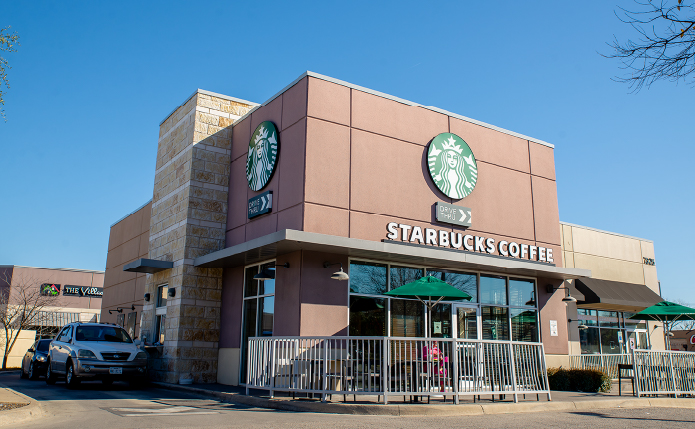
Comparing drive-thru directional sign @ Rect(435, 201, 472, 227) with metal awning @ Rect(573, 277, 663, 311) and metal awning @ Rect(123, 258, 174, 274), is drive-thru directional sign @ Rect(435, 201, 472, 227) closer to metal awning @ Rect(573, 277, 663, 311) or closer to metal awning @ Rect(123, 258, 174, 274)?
metal awning @ Rect(573, 277, 663, 311)

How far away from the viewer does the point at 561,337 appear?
18.1 m

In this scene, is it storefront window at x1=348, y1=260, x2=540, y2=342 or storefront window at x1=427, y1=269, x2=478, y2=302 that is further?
storefront window at x1=427, y1=269, x2=478, y2=302

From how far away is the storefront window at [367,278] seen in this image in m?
14.5

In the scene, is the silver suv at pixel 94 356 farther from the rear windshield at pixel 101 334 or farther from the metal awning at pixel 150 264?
the metal awning at pixel 150 264

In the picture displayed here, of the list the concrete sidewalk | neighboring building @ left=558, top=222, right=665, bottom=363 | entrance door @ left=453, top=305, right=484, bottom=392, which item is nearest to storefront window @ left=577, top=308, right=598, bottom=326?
neighboring building @ left=558, top=222, right=665, bottom=363

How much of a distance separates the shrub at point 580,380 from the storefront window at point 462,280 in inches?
123

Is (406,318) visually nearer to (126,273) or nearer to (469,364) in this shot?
(469,364)

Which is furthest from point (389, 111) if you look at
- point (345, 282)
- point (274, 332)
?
point (274, 332)

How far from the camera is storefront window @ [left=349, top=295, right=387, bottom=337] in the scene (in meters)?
14.3

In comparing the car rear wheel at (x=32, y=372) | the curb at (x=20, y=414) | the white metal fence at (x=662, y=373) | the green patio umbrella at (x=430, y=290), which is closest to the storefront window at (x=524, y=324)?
the white metal fence at (x=662, y=373)

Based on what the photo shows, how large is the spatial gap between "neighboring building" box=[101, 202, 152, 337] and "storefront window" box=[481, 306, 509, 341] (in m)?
14.6

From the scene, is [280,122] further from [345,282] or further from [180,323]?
[180,323]

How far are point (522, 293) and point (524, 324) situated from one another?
36.8 inches

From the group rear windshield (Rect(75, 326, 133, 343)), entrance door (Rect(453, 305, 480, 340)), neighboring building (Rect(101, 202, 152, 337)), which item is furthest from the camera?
neighboring building (Rect(101, 202, 152, 337))
